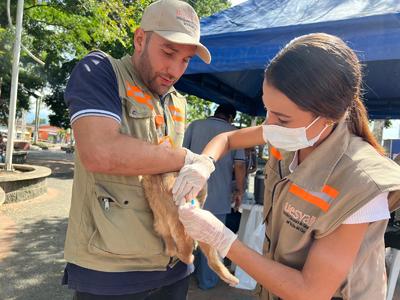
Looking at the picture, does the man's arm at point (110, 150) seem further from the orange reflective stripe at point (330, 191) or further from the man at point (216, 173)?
the man at point (216, 173)

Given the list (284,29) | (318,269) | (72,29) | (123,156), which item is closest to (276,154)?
(318,269)

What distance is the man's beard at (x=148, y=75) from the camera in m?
1.49

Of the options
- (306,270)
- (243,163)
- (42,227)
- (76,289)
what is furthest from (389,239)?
(42,227)

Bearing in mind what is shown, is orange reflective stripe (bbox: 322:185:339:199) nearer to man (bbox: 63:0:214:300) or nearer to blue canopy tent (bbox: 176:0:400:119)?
man (bbox: 63:0:214:300)

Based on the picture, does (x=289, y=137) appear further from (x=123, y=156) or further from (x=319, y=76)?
(x=123, y=156)

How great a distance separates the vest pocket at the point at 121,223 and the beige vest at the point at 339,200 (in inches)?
20.6

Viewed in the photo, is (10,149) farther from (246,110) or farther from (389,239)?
(389,239)

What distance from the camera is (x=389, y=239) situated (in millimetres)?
3232

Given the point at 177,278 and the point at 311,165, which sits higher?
the point at 311,165

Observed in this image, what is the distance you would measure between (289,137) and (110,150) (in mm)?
680

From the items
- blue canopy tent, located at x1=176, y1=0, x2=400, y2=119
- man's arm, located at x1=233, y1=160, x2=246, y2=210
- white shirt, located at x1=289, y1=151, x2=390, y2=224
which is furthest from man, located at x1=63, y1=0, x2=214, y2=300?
man's arm, located at x1=233, y1=160, x2=246, y2=210

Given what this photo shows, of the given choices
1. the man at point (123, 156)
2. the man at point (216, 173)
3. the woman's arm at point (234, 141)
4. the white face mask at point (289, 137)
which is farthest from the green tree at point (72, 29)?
the white face mask at point (289, 137)

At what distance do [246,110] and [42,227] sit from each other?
3.90 metres

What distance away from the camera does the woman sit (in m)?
1.11
